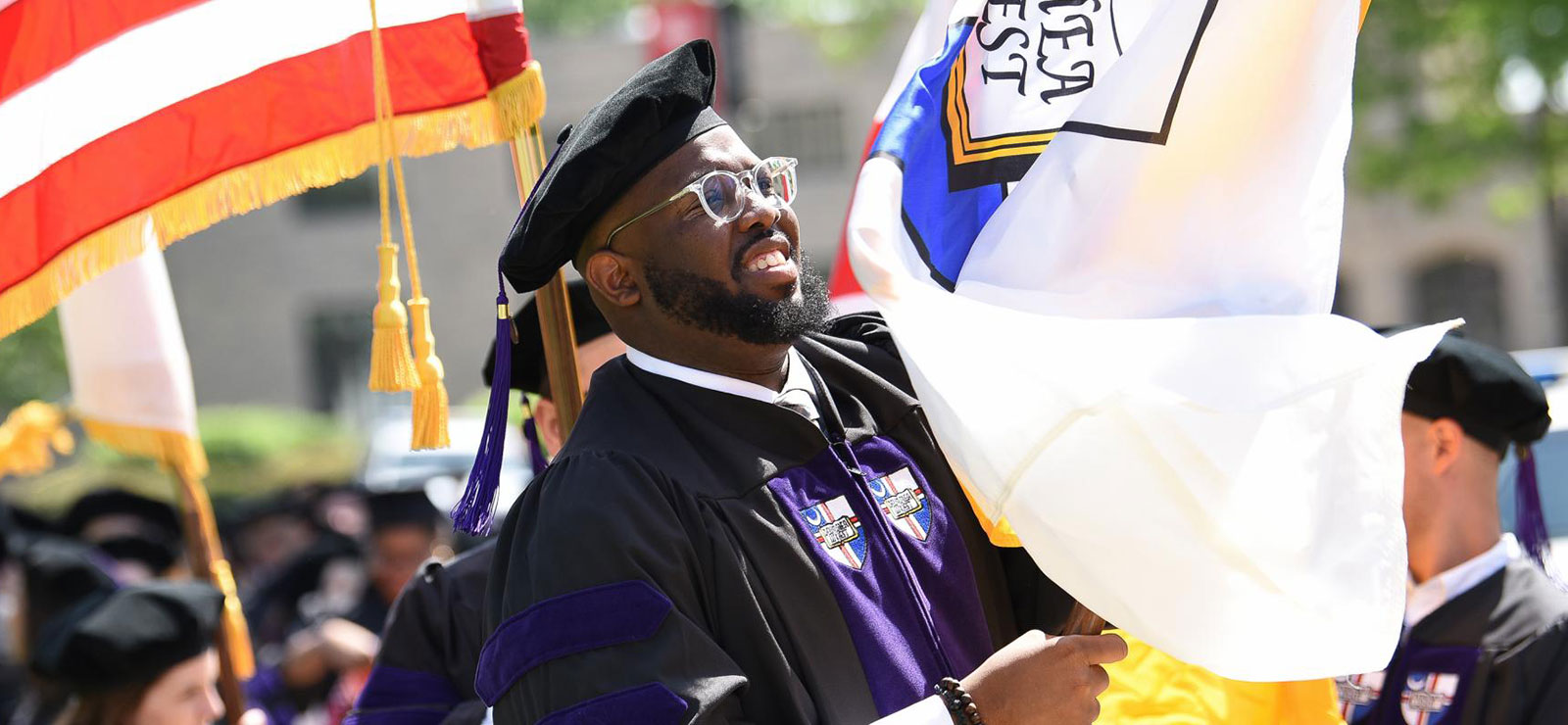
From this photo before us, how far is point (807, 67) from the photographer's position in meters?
26.8

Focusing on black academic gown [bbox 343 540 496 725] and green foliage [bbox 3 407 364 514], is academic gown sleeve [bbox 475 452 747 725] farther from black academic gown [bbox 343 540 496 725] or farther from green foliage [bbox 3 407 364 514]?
green foliage [bbox 3 407 364 514]

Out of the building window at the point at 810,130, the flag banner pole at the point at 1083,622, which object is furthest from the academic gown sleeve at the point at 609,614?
the building window at the point at 810,130

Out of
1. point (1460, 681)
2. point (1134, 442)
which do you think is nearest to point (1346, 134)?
point (1134, 442)

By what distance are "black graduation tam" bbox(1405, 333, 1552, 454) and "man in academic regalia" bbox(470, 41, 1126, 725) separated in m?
1.36

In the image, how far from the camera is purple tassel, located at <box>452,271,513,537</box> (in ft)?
9.29

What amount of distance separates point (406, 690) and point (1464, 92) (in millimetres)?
15575

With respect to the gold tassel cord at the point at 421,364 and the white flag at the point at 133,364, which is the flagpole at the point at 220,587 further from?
the gold tassel cord at the point at 421,364

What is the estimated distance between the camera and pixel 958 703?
2408mm

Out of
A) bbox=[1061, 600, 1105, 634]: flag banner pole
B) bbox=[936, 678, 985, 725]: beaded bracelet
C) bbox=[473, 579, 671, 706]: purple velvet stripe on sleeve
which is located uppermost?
bbox=[473, 579, 671, 706]: purple velvet stripe on sleeve

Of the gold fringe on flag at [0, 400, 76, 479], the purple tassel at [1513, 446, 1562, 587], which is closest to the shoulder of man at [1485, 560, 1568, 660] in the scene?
the purple tassel at [1513, 446, 1562, 587]

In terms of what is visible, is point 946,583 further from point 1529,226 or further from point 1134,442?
point 1529,226

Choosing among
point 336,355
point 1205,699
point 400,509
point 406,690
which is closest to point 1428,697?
point 1205,699

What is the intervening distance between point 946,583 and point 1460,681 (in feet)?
4.82

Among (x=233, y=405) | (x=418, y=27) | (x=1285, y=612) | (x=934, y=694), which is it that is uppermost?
(x=418, y=27)
